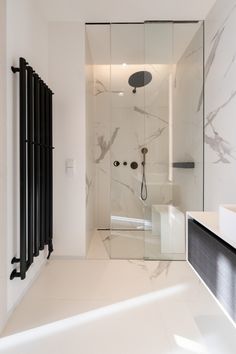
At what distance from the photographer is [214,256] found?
4.54 ft

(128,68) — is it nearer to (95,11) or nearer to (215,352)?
(95,11)

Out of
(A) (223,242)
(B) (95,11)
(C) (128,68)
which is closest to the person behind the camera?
(A) (223,242)

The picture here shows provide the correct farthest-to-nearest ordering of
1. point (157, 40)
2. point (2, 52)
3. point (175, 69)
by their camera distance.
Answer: point (175, 69) < point (157, 40) < point (2, 52)

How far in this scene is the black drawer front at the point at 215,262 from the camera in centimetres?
121

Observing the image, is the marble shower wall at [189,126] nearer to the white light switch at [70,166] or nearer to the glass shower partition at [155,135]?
the glass shower partition at [155,135]

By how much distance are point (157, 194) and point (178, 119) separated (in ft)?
3.19

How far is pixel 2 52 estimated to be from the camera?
1.68m

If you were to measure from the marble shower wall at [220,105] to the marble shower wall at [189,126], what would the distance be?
179mm

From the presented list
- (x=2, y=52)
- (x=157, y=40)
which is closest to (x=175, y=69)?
(x=157, y=40)

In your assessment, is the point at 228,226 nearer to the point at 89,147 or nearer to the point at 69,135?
the point at 69,135

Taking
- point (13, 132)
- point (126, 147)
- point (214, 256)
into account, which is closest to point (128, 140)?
point (126, 147)

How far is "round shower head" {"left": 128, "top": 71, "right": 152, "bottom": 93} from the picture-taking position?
322 cm

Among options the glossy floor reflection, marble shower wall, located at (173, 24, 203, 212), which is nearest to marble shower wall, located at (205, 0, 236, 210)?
marble shower wall, located at (173, 24, 203, 212)

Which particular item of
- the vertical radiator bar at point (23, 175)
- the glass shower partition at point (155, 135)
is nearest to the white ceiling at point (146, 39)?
the glass shower partition at point (155, 135)
